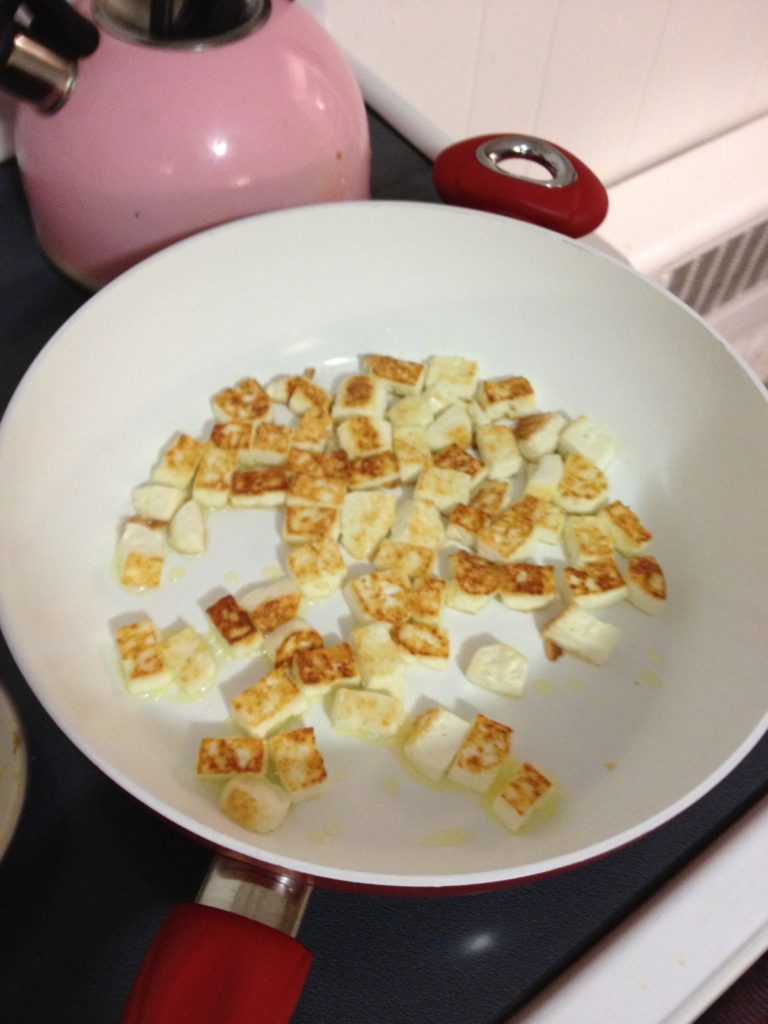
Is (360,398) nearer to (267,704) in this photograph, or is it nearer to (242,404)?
(242,404)

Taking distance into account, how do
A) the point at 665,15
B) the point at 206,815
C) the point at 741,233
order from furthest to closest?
the point at 741,233 < the point at 665,15 < the point at 206,815

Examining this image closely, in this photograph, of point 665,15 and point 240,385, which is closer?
point 240,385

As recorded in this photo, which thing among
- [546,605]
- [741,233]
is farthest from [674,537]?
[741,233]

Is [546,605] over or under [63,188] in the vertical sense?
under

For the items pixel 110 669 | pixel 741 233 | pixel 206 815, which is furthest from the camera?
pixel 741 233

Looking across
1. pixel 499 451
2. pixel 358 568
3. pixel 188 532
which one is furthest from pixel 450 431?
pixel 188 532

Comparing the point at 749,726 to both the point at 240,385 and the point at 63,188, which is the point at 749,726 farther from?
the point at 63,188

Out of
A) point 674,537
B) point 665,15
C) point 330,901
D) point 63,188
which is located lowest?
point 330,901
